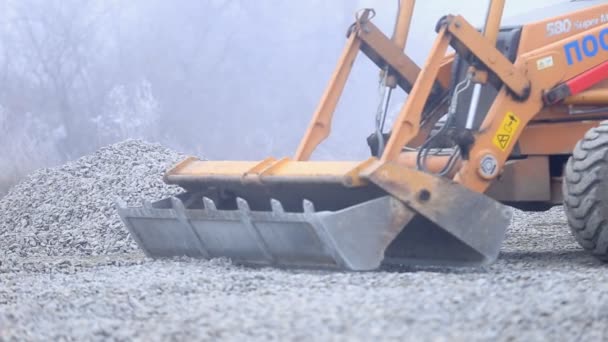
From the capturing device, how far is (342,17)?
19359mm

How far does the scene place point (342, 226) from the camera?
543cm

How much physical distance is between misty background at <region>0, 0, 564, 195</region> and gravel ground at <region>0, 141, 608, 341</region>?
7.77m

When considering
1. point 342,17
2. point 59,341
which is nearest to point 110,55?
point 342,17

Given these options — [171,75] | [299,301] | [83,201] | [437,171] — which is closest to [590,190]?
[437,171]

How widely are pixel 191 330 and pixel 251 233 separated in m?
1.98

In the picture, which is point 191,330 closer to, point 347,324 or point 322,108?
point 347,324

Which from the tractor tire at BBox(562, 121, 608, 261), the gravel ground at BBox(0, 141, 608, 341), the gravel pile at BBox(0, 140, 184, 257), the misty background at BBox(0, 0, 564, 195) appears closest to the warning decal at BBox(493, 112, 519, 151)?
the tractor tire at BBox(562, 121, 608, 261)

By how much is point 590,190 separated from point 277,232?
1660 millimetres

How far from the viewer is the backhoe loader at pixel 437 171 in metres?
5.59

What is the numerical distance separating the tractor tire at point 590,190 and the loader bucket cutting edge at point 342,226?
47 centimetres

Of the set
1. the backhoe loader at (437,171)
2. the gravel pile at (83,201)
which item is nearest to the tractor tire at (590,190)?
the backhoe loader at (437,171)

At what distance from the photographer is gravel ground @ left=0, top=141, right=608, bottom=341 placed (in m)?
3.88

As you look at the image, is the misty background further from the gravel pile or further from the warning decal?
the warning decal

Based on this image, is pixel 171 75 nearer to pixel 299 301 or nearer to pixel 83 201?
pixel 83 201
